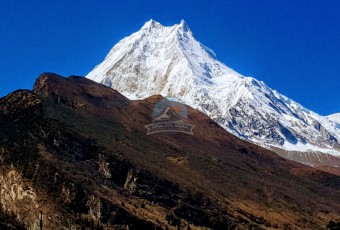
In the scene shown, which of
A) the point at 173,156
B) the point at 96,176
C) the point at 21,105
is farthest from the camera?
the point at 173,156

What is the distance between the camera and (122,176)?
388 ft

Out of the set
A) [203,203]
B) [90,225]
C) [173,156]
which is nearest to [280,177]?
[173,156]

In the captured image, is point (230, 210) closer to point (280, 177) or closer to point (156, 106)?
point (280, 177)

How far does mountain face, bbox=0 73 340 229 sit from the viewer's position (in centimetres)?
9562

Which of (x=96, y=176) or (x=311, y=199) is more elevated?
(x=311, y=199)

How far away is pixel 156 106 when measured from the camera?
191500 millimetres

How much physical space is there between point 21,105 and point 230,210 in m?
49.0

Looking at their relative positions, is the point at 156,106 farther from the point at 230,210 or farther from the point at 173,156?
the point at 230,210

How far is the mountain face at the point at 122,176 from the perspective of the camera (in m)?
95.6

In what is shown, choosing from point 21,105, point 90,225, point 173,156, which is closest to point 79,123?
point 21,105

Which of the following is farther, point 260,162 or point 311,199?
point 260,162

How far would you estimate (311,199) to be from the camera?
153375 mm

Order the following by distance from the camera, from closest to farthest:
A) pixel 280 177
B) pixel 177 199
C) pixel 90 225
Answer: pixel 90 225
pixel 177 199
pixel 280 177

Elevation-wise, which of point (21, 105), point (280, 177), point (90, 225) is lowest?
point (90, 225)
